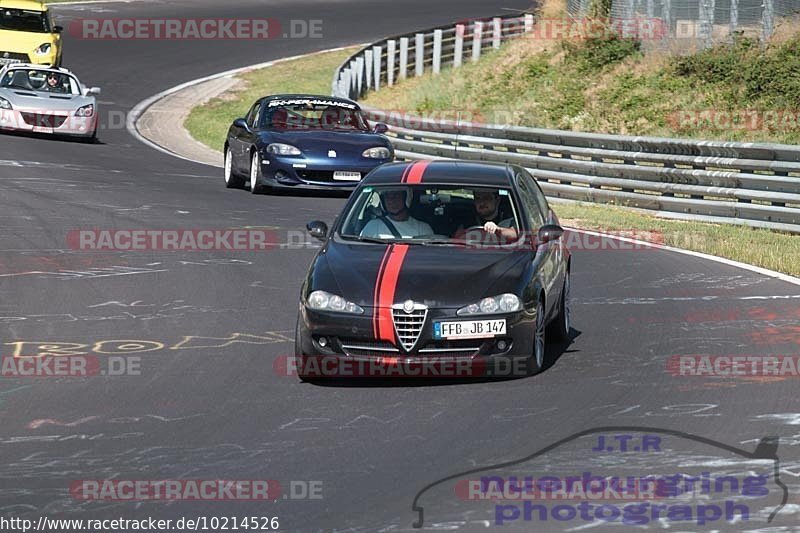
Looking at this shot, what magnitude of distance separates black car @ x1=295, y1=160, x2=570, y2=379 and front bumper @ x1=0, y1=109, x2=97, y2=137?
58.7 feet

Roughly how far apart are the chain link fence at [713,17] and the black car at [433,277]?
19.5 metres

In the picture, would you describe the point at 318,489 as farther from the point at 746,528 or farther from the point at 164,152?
the point at 164,152

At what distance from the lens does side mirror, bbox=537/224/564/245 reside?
35.3 ft

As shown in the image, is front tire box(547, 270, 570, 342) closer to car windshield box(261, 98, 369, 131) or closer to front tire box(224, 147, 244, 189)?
car windshield box(261, 98, 369, 131)

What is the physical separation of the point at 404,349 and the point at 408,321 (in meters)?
0.18

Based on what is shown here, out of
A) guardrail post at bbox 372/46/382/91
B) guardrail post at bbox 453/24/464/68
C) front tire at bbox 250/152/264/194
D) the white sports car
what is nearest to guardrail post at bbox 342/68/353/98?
guardrail post at bbox 372/46/382/91

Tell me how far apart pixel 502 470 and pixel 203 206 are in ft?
43.3

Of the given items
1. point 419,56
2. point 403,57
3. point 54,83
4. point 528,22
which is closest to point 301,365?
point 54,83

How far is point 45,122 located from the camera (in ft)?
92.4

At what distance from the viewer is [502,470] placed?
24.8ft

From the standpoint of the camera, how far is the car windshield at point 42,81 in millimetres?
29203

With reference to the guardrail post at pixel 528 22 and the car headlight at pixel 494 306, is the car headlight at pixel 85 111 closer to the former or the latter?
the guardrail post at pixel 528 22

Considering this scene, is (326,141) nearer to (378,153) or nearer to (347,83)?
(378,153)

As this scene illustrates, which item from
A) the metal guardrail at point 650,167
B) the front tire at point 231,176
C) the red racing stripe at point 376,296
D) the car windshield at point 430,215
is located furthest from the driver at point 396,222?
the front tire at point 231,176
